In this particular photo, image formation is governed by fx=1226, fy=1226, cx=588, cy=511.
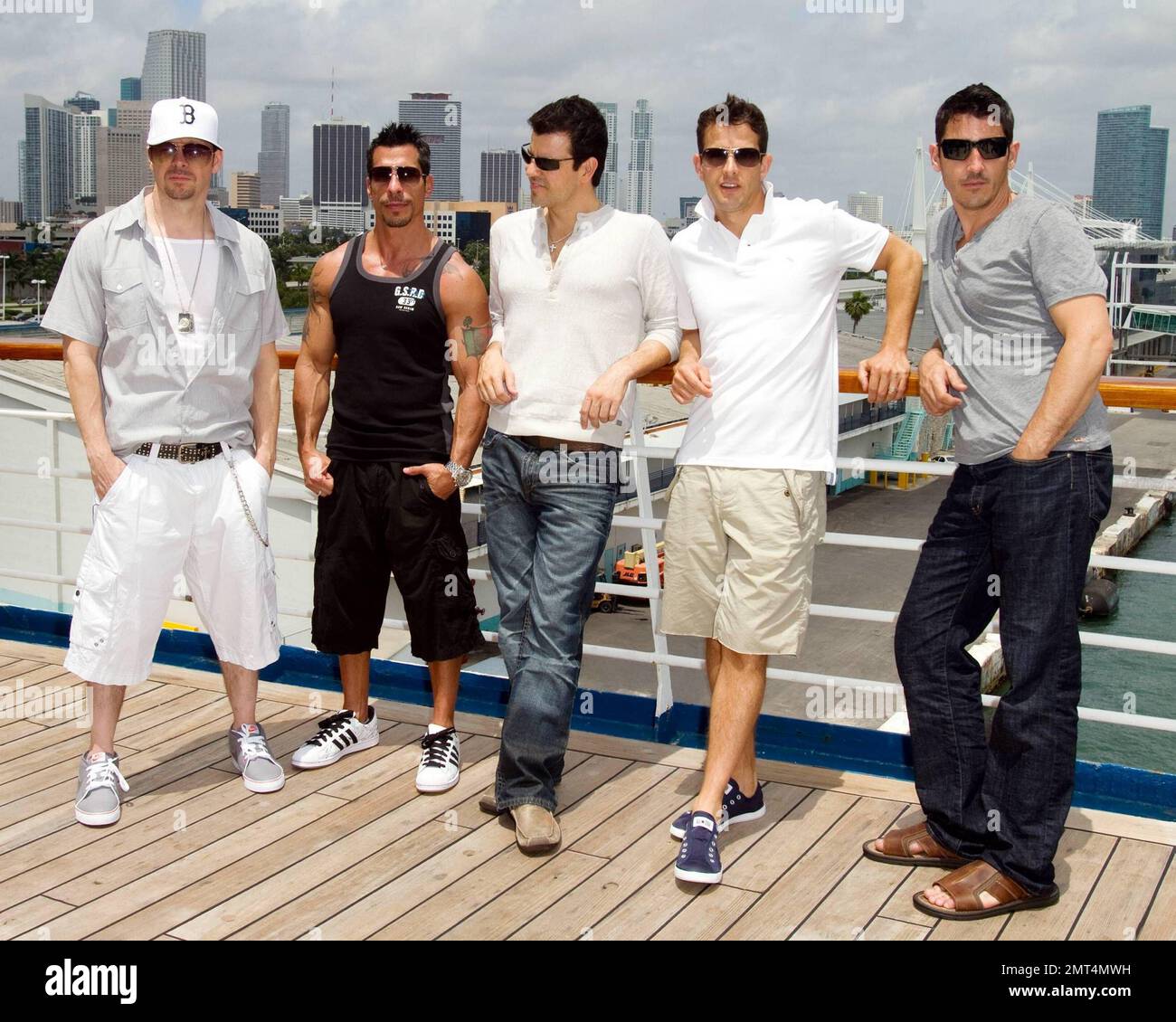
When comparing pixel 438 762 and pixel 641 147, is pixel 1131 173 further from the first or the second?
pixel 438 762

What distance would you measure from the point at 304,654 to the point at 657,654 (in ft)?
4.07

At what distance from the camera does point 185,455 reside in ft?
9.95

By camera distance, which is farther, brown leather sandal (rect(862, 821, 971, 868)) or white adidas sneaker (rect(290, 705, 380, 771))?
white adidas sneaker (rect(290, 705, 380, 771))

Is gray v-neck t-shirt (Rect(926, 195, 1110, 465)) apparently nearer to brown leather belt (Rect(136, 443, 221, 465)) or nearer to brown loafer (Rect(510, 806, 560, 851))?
brown loafer (Rect(510, 806, 560, 851))

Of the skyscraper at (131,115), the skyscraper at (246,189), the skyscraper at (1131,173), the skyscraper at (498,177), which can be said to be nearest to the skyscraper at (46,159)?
the skyscraper at (131,115)

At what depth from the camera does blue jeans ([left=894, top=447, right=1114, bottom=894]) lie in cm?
244

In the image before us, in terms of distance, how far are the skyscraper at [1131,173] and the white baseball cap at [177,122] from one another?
199798 mm

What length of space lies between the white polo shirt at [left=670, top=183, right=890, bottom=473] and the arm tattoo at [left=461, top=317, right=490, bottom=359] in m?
0.63

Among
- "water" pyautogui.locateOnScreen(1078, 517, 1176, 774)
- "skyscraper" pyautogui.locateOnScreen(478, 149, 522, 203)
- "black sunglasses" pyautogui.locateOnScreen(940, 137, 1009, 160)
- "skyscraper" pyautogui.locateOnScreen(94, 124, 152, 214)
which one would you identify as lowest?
"water" pyautogui.locateOnScreen(1078, 517, 1176, 774)

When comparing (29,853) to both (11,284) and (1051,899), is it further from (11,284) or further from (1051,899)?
(11,284)

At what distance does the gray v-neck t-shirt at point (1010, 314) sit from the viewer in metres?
2.36
